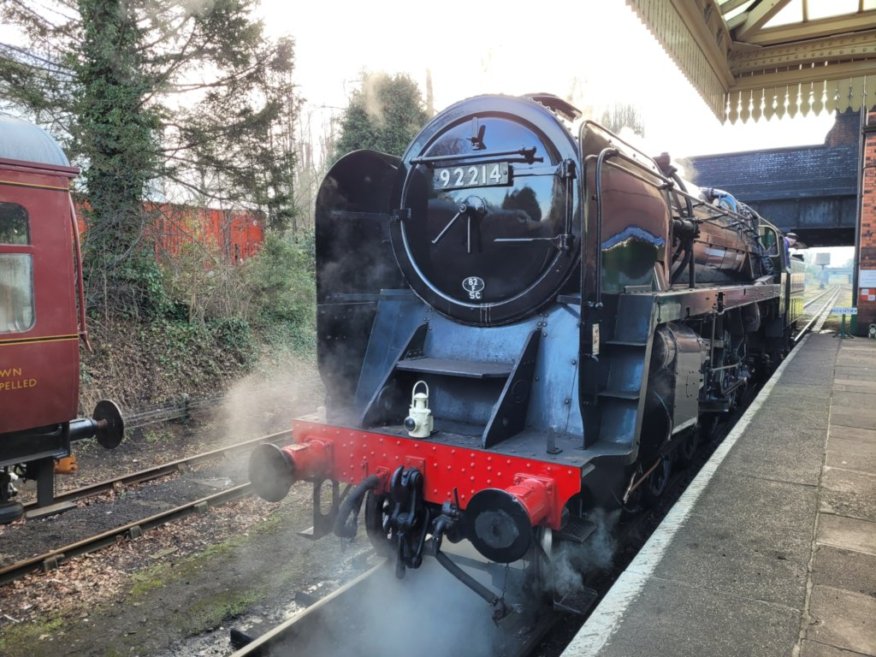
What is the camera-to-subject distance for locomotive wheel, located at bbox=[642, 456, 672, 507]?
459 cm

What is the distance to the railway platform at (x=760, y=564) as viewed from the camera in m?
2.66

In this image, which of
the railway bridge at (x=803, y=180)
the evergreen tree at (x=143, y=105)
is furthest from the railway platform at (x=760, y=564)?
the railway bridge at (x=803, y=180)

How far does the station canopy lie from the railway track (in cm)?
515

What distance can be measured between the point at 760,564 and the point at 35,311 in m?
5.43

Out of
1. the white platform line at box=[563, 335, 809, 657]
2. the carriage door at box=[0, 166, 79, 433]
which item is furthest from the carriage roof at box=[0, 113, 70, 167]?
the white platform line at box=[563, 335, 809, 657]

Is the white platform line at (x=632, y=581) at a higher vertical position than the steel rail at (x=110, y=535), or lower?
higher

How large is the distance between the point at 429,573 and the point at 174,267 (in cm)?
804

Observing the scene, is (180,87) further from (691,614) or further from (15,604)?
(691,614)

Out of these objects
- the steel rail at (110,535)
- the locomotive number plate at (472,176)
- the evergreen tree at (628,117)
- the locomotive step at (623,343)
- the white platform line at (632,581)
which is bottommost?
the steel rail at (110,535)

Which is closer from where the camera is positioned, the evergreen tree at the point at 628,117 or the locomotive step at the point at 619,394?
the locomotive step at the point at 619,394

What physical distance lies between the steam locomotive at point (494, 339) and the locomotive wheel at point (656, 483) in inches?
0.9

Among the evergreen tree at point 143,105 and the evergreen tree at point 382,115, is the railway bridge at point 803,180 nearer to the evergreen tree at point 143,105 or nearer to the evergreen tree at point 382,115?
the evergreen tree at point 382,115

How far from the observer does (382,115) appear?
1572 centimetres

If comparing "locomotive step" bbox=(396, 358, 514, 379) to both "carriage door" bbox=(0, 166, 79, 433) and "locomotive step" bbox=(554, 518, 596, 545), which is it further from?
"carriage door" bbox=(0, 166, 79, 433)
